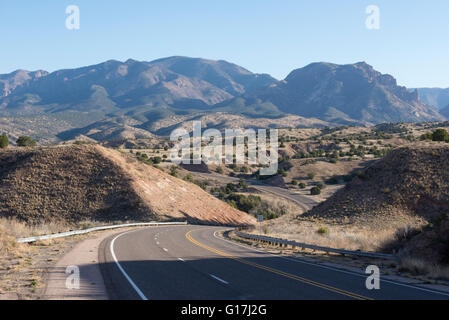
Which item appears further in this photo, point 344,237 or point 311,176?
point 311,176

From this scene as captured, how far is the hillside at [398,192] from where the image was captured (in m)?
39.0

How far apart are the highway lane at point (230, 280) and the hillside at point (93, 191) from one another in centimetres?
3610

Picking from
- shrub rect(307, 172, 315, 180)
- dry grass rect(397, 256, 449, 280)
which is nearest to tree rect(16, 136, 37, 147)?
shrub rect(307, 172, 315, 180)

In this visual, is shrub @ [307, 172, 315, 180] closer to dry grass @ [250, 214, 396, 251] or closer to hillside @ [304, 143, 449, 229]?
hillside @ [304, 143, 449, 229]

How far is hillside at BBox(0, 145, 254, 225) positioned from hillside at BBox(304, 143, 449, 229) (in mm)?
21608

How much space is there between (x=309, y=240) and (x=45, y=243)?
50.4 ft

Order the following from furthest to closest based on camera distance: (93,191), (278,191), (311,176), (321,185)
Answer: (311,176) → (321,185) → (278,191) → (93,191)

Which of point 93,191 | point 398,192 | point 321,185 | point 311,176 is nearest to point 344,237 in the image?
point 398,192

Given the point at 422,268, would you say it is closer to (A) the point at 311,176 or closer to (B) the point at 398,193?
(B) the point at 398,193

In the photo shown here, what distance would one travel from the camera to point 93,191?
59.0 m

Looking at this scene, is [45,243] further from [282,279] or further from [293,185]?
[293,185]

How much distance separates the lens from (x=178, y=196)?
221ft

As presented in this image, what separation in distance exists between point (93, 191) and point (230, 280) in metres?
48.1
